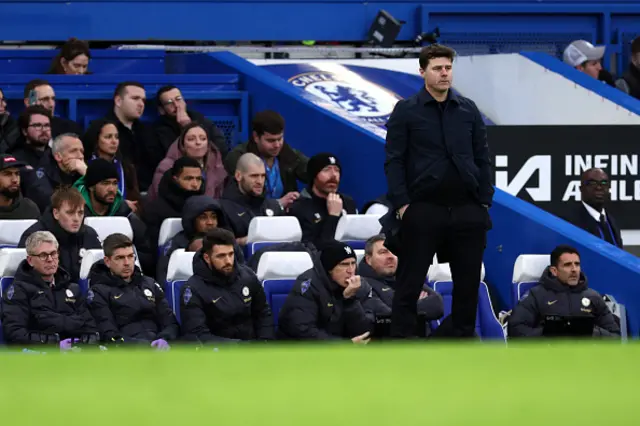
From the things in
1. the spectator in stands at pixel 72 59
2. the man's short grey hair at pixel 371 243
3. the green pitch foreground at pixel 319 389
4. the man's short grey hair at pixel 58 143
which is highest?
the spectator in stands at pixel 72 59

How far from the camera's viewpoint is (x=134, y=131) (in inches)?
437

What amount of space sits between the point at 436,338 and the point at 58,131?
4.66 m

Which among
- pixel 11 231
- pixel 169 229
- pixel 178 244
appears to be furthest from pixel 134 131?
pixel 11 231

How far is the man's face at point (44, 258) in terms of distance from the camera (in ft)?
26.9

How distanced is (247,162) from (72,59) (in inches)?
116

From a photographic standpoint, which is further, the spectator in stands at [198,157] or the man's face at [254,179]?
the spectator in stands at [198,157]

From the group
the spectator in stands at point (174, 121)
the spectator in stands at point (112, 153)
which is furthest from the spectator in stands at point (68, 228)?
the spectator in stands at point (174, 121)

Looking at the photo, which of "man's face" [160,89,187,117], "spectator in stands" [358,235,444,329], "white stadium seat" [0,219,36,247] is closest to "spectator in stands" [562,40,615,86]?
A: "man's face" [160,89,187,117]

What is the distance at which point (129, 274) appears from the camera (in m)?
8.43

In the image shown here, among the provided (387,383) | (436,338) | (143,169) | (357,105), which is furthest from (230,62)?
(387,383)

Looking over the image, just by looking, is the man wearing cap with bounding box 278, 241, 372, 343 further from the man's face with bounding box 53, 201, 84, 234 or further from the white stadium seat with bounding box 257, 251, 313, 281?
the man's face with bounding box 53, 201, 84, 234

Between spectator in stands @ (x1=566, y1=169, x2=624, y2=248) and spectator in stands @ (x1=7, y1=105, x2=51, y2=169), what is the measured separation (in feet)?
13.7

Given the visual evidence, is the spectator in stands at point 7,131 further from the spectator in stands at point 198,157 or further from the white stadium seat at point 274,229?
the white stadium seat at point 274,229

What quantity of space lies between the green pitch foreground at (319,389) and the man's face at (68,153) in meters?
6.83
